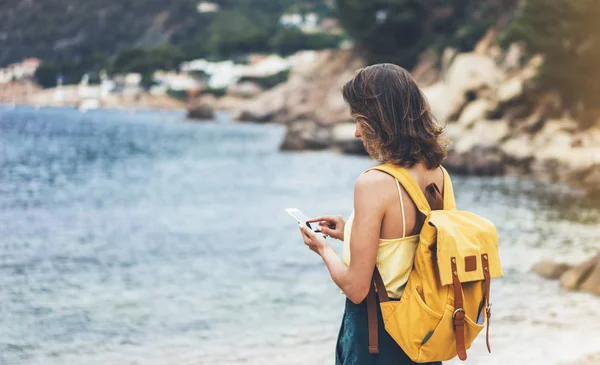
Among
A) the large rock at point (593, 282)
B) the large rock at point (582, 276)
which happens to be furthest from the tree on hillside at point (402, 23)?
the large rock at point (593, 282)

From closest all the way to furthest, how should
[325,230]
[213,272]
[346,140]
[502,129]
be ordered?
[325,230], [213,272], [502,129], [346,140]

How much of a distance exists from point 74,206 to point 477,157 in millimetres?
14454

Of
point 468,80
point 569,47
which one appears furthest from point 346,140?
point 569,47

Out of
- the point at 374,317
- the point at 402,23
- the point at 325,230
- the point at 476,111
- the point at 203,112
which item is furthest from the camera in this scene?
the point at 203,112

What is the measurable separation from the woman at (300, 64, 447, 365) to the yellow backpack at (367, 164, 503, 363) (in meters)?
0.05

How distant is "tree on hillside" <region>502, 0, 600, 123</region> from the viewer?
29203 millimetres

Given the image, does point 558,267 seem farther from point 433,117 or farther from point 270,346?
point 433,117

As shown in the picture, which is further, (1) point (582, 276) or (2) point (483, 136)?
(2) point (483, 136)

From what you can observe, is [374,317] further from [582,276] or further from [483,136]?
[483,136]

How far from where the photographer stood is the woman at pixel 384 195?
8.06 ft

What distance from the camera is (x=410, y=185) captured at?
248cm

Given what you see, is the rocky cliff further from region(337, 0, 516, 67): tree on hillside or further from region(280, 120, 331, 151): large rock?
region(337, 0, 516, 67): tree on hillside

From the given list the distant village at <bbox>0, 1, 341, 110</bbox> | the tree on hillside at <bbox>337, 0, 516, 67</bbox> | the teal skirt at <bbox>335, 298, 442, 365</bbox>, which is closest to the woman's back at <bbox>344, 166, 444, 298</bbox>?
the teal skirt at <bbox>335, 298, 442, 365</bbox>

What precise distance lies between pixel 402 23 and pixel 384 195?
55313 mm
